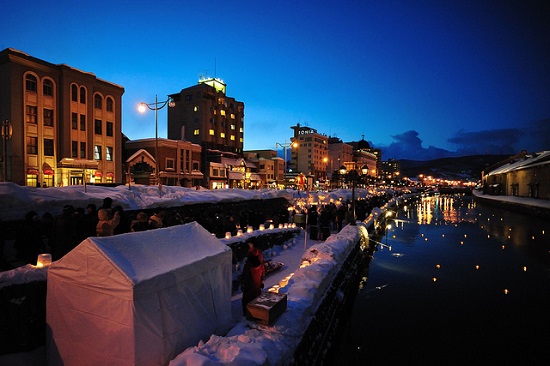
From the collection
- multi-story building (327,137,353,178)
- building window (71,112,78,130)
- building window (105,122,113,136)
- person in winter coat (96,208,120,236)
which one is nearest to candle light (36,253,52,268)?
person in winter coat (96,208,120,236)

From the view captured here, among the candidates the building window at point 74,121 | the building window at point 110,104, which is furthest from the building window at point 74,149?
the building window at point 110,104

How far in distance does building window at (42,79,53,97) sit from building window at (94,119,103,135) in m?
4.68

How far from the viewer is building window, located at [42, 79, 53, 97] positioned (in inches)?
1014

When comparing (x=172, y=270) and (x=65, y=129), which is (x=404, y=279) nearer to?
(x=172, y=270)

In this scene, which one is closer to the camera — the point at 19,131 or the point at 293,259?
the point at 293,259

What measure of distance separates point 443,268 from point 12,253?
A: 16.4m

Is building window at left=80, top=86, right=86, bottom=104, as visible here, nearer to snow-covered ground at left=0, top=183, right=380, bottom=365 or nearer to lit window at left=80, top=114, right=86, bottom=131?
lit window at left=80, top=114, right=86, bottom=131

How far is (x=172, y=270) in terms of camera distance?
4086 millimetres

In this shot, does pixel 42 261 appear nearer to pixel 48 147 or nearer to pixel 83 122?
pixel 48 147

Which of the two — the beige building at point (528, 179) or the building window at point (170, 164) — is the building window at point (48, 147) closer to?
the building window at point (170, 164)

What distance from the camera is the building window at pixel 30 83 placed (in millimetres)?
24562

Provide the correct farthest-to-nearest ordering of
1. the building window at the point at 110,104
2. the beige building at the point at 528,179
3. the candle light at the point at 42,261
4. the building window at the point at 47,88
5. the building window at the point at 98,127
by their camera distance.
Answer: the beige building at the point at 528,179 < the building window at the point at 110,104 < the building window at the point at 98,127 < the building window at the point at 47,88 < the candle light at the point at 42,261

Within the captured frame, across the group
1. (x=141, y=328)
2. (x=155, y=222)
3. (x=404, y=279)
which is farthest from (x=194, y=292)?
(x=404, y=279)

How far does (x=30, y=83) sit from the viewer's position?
24812 millimetres
